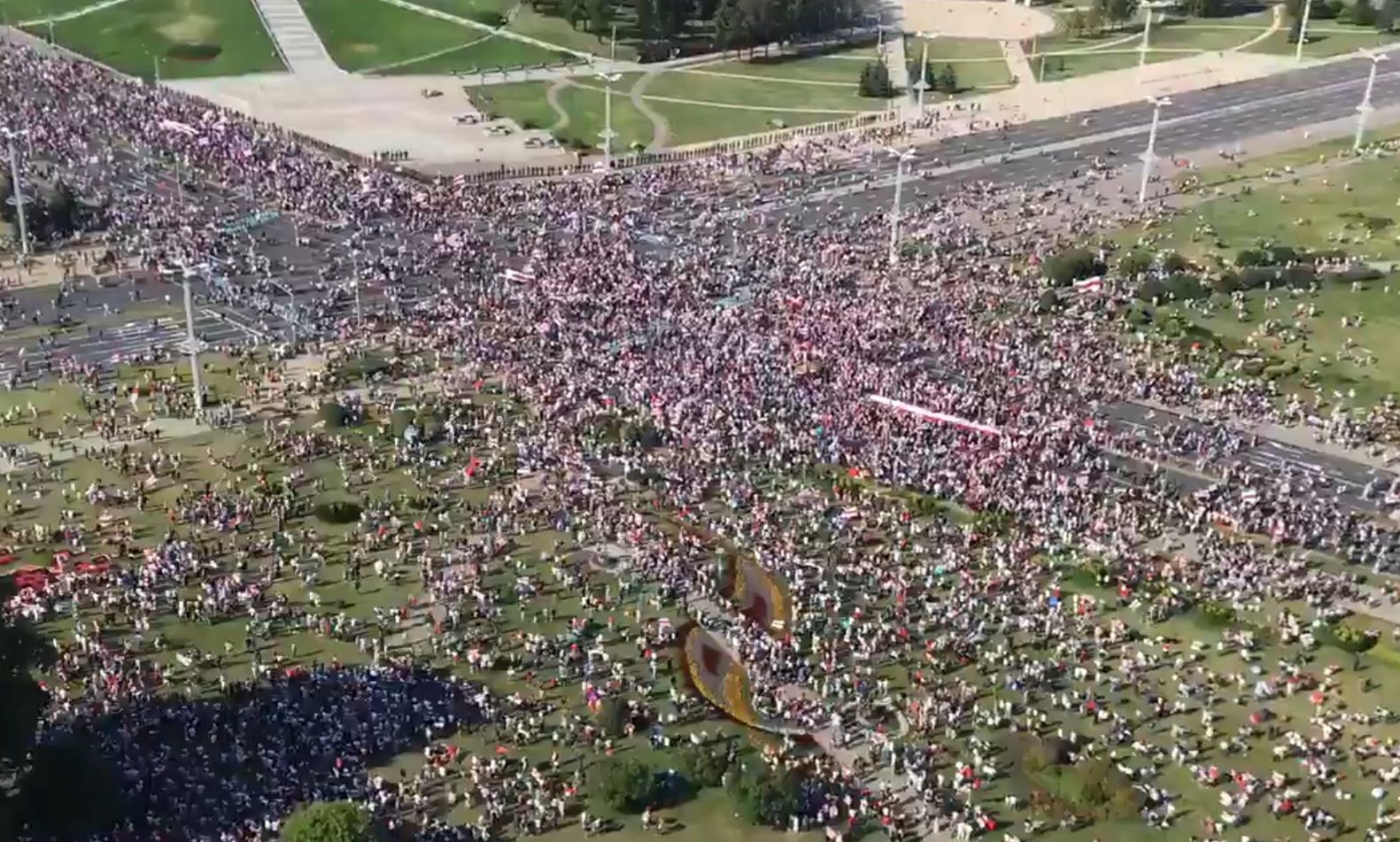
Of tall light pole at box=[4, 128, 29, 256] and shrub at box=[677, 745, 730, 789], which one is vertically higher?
tall light pole at box=[4, 128, 29, 256]

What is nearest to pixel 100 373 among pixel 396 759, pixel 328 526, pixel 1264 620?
pixel 328 526

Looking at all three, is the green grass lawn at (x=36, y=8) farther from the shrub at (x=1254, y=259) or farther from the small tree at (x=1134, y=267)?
the shrub at (x=1254, y=259)

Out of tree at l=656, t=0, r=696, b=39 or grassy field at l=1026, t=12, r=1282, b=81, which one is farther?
tree at l=656, t=0, r=696, b=39

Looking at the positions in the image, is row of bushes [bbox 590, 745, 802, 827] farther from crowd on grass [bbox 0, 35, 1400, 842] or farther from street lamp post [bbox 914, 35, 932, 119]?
street lamp post [bbox 914, 35, 932, 119]

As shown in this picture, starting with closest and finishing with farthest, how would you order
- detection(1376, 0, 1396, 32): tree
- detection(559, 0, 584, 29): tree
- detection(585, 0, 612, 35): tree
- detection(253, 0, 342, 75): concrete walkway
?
1. detection(253, 0, 342, 75): concrete walkway
2. detection(585, 0, 612, 35): tree
3. detection(559, 0, 584, 29): tree
4. detection(1376, 0, 1396, 32): tree

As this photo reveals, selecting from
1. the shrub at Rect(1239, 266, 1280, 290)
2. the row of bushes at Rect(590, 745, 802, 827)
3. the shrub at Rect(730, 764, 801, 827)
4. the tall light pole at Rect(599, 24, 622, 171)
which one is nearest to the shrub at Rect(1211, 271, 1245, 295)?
the shrub at Rect(1239, 266, 1280, 290)

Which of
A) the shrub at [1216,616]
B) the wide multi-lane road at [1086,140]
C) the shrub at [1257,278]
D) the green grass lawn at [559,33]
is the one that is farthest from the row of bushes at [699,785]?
the green grass lawn at [559,33]
